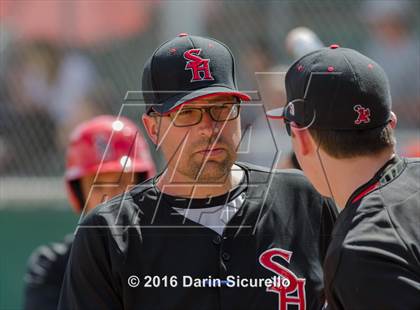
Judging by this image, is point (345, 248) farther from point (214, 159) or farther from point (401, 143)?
point (401, 143)

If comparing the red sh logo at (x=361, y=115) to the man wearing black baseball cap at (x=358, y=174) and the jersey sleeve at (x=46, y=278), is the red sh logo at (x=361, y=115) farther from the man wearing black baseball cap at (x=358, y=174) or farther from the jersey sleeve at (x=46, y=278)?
the jersey sleeve at (x=46, y=278)

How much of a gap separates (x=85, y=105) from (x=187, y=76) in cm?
326

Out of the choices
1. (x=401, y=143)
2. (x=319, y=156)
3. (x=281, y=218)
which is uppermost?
(x=319, y=156)

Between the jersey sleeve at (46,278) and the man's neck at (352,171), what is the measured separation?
7.18ft

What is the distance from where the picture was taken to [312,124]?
265 cm

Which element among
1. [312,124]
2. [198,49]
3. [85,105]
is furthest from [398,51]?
[312,124]

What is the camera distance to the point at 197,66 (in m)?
3.18

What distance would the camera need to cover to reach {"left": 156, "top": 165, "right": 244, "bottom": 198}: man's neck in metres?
3.18

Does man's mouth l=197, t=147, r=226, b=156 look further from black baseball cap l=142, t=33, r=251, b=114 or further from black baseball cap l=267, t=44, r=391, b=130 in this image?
black baseball cap l=267, t=44, r=391, b=130

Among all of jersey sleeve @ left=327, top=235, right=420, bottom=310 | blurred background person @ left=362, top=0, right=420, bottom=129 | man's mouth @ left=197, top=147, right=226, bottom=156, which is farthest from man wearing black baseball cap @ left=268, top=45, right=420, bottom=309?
blurred background person @ left=362, top=0, right=420, bottom=129

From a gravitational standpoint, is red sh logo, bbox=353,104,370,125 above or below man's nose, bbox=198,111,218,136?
above

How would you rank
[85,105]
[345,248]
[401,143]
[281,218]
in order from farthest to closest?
[85,105] → [401,143] → [281,218] → [345,248]

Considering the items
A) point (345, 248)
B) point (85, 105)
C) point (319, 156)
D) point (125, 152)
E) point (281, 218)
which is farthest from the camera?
point (85, 105)

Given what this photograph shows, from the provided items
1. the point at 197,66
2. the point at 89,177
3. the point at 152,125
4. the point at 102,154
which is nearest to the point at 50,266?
the point at 89,177
